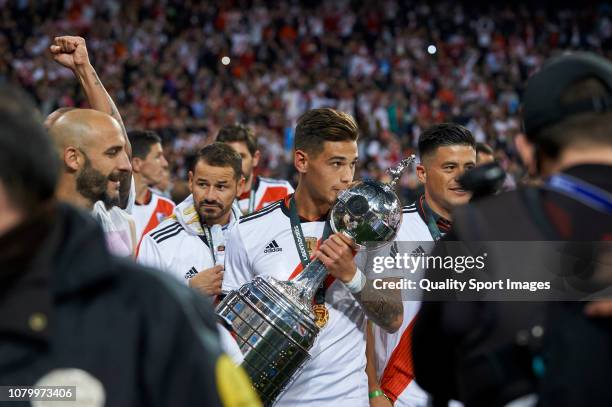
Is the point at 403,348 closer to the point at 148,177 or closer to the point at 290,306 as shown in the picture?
the point at 290,306

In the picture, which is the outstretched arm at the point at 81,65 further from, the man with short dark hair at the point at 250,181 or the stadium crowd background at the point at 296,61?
the stadium crowd background at the point at 296,61

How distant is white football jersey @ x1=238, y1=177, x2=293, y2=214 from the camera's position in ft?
24.2

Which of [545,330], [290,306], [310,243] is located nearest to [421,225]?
[310,243]

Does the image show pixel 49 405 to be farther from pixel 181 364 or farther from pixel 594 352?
pixel 594 352

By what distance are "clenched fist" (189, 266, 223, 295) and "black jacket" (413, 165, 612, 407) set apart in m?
2.52

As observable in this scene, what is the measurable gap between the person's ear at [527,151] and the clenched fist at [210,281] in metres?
2.55

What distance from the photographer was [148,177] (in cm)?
779

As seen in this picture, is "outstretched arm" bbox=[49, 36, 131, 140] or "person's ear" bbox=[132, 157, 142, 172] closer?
"outstretched arm" bbox=[49, 36, 131, 140]

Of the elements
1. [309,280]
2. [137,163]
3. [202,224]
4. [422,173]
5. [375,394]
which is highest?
[137,163]

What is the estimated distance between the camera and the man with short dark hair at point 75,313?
155 cm

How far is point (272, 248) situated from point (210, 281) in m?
0.40

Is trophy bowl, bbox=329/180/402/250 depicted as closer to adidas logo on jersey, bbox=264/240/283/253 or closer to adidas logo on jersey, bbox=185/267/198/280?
adidas logo on jersey, bbox=264/240/283/253

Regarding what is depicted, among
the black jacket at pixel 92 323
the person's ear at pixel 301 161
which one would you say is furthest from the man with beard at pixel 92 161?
the black jacket at pixel 92 323

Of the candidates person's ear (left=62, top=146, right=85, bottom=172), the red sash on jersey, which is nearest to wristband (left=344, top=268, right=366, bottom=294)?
the red sash on jersey
